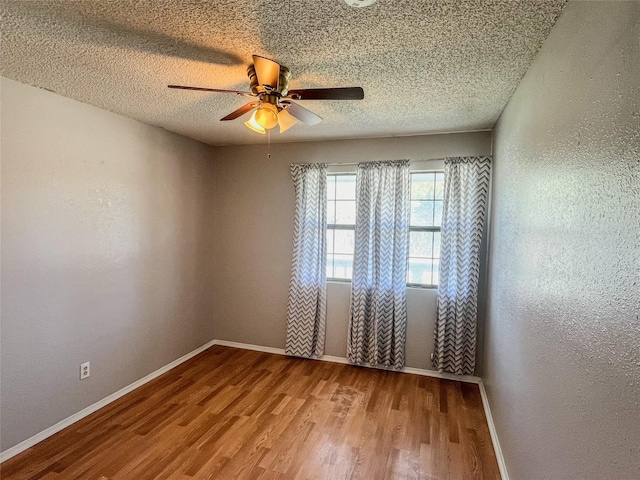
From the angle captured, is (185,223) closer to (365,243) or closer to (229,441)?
(365,243)

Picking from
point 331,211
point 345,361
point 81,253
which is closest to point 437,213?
point 331,211

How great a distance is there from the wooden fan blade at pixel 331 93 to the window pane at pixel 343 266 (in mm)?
2132

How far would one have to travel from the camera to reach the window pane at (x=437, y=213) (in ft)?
10.7

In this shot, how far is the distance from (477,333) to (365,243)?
54.1 inches

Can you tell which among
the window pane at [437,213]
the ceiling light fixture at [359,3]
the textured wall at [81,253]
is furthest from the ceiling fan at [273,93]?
the window pane at [437,213]

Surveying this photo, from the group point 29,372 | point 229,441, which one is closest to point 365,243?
point 229,441

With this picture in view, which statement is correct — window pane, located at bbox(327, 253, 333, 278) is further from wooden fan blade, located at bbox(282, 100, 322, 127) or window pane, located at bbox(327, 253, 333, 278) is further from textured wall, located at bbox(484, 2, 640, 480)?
textured wall, located at bbox(484, 2, 640, 480)

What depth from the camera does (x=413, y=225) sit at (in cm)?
335

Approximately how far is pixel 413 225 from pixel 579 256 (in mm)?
2304

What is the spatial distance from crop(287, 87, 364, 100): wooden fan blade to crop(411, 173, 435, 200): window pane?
1.85 meters

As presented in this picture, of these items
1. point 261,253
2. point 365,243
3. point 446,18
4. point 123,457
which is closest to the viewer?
point 446,18

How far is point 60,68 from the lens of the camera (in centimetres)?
185

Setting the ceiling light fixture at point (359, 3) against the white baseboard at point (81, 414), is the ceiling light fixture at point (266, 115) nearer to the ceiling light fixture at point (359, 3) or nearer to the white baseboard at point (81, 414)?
the ceiling light fixture at point (359, 3)

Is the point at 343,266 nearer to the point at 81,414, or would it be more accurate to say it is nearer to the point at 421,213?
the point at 421,213
